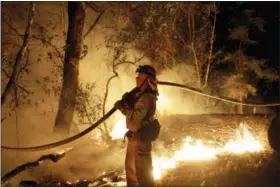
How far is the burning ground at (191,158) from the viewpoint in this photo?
23.4ft

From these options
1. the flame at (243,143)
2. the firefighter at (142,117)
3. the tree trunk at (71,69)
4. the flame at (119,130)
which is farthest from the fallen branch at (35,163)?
the flame at (243,143)

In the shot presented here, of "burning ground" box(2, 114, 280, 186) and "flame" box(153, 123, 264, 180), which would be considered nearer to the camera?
"burning ground" box(2, 114, 280, 186)

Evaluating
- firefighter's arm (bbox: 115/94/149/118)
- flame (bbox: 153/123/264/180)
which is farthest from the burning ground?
firefighter's arm (bbox: 115/94/149/118)

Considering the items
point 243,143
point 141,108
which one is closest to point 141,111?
point 141,108

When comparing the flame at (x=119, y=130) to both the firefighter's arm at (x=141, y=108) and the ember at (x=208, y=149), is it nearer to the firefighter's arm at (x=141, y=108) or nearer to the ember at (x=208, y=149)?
the ember at (x=208, y=149)

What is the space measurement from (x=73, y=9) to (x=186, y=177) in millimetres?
5390

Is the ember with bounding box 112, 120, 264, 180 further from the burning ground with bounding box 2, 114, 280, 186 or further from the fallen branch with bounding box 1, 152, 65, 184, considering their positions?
the fallen branch with bounding box 1, 152, 65, 184

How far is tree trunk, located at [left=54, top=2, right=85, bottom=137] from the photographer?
388 inches

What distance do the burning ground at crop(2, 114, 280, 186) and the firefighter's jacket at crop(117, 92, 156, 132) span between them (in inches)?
58.4

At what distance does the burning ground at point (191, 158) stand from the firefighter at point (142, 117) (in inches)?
38.9

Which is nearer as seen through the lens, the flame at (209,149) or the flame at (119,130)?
the flame at (209,149)

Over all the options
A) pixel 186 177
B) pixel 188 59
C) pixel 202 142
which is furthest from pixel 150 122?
pixel 188 59

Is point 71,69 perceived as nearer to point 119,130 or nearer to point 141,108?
point 119,130

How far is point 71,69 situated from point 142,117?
4.29 m
